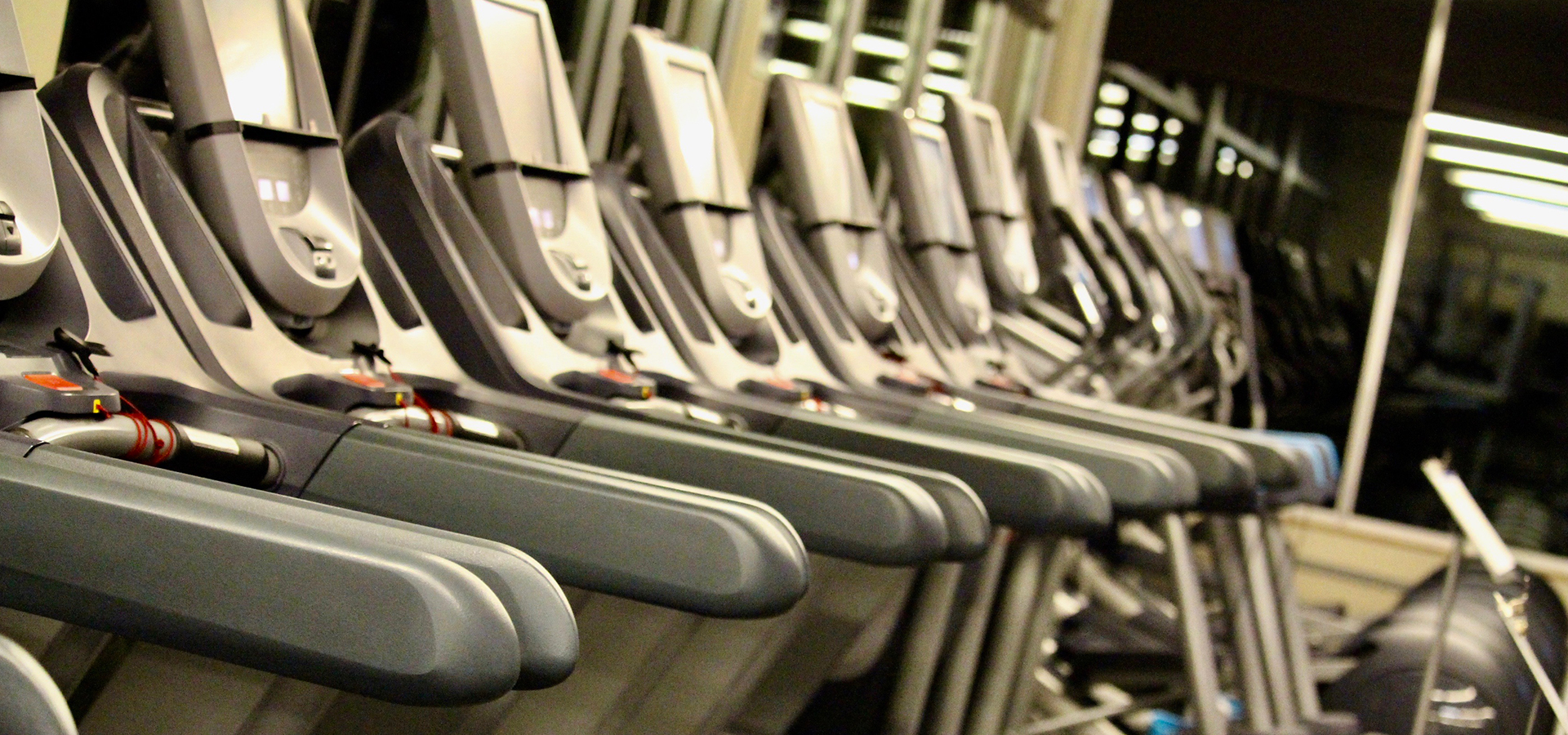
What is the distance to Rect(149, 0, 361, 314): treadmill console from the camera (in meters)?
1.94

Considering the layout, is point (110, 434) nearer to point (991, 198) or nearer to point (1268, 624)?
point (1268, 624)

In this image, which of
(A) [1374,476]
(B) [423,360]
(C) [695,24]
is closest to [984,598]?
(B) [423,360]

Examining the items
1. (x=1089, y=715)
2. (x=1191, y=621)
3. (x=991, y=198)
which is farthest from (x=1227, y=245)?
(x=1191, y=621)

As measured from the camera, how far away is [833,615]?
6.28 ft

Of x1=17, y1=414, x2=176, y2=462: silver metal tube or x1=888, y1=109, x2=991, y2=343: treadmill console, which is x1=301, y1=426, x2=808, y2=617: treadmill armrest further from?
x1=888, y1=109, x2=991, y2=343: treadmill console

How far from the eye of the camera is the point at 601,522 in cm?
143

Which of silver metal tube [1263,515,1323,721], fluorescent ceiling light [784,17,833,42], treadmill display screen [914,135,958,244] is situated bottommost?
silver metal tube [1263,515,1323,721]

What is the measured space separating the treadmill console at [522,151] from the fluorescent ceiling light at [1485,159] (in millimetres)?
5949

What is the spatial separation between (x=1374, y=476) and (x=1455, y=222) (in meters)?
1.29

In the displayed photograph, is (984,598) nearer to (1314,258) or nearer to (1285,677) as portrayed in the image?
(1285,677)

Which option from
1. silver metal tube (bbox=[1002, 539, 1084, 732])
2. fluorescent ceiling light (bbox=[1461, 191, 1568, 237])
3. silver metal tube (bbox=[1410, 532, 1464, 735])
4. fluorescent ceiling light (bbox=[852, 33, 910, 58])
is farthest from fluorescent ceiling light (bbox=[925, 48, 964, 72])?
silver metal tube (bbox=[1002, 539, 1084, 732])

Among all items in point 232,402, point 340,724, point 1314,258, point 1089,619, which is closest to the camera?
point 340,724

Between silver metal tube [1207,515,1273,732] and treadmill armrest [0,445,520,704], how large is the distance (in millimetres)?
2507

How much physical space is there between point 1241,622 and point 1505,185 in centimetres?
506
